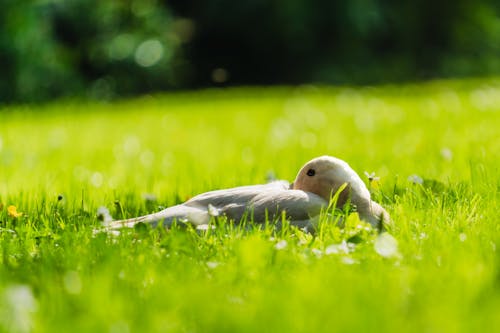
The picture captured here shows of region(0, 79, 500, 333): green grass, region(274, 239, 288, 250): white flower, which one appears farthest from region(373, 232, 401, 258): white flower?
region(274, 239, 288, 250): white flower

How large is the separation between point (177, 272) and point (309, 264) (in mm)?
366

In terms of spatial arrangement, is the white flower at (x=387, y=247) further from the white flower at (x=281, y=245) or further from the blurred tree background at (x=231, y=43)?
the blurred tree background at (x=231, y=43)

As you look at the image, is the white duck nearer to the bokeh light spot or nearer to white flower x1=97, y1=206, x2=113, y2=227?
white flower x1=97, y1=206, x2=113, y2=227

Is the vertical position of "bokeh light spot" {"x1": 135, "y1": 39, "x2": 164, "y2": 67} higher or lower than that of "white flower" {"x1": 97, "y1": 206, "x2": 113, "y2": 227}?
higher

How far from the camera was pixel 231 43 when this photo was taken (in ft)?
42.0

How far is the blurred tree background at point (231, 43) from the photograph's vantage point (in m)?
9.63

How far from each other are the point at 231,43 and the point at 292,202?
34.6 feet

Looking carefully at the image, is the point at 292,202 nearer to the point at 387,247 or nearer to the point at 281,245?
the point at 281,245

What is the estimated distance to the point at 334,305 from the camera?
1.68 meters

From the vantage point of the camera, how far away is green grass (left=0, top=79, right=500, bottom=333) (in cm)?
165

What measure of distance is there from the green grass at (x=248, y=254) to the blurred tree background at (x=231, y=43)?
500 cm

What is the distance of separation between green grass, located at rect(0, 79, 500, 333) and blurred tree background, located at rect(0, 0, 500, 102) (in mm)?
5001

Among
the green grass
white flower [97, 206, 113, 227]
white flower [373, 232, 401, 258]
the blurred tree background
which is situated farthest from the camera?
the blurred tree background

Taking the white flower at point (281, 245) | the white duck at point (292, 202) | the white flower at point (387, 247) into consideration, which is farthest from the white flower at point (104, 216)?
the white flower at point (387, 247)
